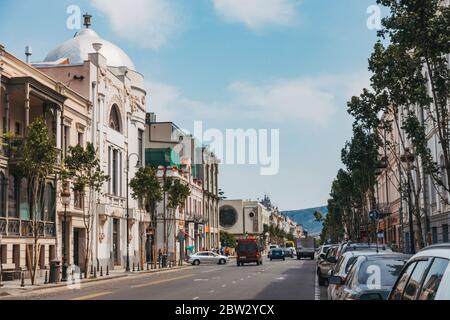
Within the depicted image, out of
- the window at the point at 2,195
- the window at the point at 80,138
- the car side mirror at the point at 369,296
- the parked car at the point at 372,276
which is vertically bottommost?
the car side mirror at the point at 369,296

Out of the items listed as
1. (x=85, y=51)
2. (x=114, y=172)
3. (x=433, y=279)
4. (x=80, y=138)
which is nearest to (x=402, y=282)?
(x=433, y=279)

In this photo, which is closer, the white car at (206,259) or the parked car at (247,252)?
the parked car at (247,252)

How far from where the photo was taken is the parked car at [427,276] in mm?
4844

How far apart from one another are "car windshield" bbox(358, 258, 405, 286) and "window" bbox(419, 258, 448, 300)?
5.18m

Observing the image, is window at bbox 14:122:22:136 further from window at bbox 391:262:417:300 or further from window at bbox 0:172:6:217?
window at bbox 391:262:417:300

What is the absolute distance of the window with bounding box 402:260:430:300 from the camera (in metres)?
5.87

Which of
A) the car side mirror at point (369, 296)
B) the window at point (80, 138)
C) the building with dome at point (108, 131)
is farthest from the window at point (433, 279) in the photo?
the window at point (80, 138)

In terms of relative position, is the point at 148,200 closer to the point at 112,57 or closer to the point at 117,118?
the point at 117,118

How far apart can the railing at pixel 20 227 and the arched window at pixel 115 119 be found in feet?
56.0

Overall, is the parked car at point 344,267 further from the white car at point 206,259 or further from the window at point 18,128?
the white car at point 206,259

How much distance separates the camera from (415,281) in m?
6.13

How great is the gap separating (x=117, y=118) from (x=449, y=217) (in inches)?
1184
